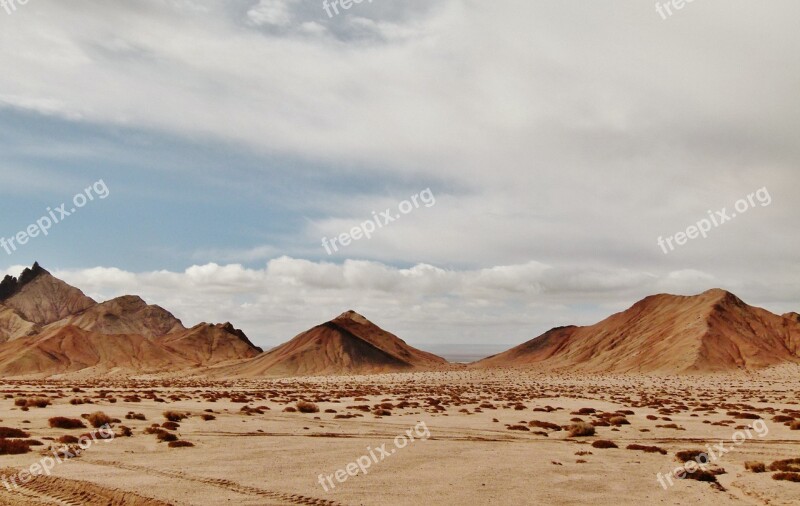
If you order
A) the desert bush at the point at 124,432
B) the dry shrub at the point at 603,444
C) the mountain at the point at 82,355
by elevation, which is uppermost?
the mountain at the point at 82,355

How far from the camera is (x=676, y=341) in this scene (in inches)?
5153

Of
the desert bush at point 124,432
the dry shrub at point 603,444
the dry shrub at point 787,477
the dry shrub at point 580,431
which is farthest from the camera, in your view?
the dry shrub at point 580,431

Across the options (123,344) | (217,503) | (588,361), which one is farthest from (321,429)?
(123,344)

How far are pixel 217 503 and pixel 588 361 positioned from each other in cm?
13938

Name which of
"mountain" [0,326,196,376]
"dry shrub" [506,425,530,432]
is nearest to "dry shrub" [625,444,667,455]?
"dry shrub" [506,425,530,432]

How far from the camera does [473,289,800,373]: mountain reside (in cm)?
11919

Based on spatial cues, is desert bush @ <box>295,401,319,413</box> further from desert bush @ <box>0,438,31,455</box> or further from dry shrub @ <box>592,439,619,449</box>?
dry shrub @ <box>592,439,619,449</box>

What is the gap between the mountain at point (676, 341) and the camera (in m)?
119

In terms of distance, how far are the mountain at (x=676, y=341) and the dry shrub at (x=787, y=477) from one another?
10305cm

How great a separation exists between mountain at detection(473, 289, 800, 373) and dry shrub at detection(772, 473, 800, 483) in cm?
10305

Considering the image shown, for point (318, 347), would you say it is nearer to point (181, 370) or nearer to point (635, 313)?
point (181, 370)

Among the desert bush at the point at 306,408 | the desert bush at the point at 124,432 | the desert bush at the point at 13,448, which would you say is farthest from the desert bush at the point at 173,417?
the desert bush at the point at 13,448

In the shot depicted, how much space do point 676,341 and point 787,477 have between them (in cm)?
12386

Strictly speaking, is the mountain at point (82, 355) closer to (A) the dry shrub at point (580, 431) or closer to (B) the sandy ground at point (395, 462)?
(B) the sandy ground at point (395, 462)
